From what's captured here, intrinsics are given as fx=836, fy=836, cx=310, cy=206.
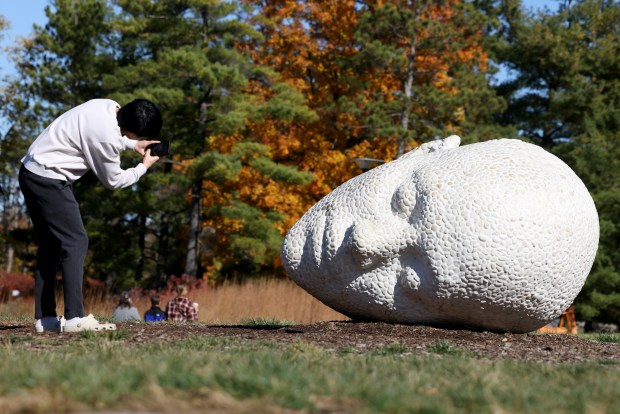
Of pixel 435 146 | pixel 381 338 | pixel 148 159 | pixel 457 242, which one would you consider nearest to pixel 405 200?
pixel 457 242

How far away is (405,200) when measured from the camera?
741cm

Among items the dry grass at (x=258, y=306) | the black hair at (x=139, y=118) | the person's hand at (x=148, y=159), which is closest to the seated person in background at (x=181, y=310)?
the dry grass at (x=258, y=306)

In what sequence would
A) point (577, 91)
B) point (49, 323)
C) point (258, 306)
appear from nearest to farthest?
point (49, 323), point (258, 306), point (577, 91)

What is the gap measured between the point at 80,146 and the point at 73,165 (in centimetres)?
16

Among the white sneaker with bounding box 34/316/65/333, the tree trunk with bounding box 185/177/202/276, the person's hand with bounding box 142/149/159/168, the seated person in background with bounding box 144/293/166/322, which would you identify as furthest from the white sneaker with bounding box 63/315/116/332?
the tree trunk with bounding box 185/177/202/276

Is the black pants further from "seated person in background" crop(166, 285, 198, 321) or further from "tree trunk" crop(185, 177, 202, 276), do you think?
"tree trunk" crop(185, 177, 202, 276)

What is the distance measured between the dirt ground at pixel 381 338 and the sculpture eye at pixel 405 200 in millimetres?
1035

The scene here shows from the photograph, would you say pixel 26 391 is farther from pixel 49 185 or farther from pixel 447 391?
pixel 49 185

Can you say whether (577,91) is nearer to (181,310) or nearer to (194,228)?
(194,228)

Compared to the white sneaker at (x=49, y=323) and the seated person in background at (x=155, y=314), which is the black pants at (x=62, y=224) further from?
the seated person in background at (x=155, y=314)

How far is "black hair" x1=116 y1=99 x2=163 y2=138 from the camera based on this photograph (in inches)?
249

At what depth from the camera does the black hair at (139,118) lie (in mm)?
6328

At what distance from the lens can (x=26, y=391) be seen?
3562 millimetres

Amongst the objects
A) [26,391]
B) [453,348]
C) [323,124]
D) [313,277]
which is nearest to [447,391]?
[26,391]
